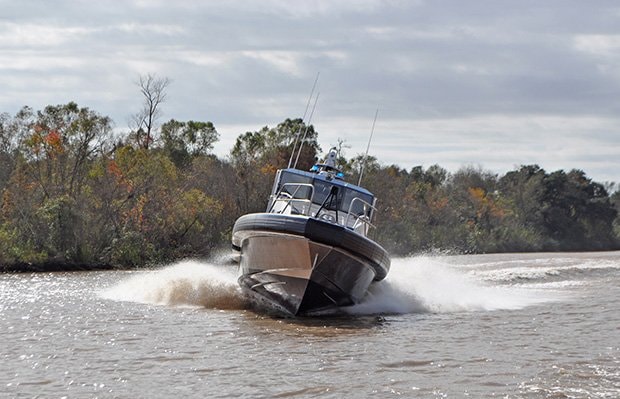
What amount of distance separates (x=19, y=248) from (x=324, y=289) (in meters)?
Result: 18.5

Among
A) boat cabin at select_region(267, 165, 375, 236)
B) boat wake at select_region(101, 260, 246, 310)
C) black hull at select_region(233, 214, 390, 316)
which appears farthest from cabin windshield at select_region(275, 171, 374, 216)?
boat wake at select_region(101, 260, 246, 310)

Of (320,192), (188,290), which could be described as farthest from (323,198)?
(188,290)

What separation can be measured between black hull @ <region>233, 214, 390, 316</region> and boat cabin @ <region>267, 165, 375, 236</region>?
38.9 inches

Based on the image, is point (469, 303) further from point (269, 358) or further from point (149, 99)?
point (149, 99)

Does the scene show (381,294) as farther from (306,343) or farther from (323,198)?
(306,343)

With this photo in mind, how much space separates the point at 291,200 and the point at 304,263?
2056mm

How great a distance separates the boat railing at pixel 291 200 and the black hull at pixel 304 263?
3.30ft

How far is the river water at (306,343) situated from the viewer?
11594mm

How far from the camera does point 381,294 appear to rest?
20656 millimetres

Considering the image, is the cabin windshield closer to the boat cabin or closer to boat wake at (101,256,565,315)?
the boat cabin

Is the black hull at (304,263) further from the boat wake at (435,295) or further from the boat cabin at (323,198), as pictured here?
the boat wake at (435,295)

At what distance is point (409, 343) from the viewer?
49.7 ft

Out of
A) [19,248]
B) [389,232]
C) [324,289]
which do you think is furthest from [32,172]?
[324,289]

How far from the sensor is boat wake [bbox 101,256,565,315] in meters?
20.4
